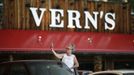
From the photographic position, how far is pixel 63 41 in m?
21.1

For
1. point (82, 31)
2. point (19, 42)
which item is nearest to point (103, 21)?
point (82, 31)

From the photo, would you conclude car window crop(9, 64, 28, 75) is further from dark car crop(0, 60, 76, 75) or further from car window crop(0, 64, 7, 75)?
car window crop(0, 64, 7, 75)

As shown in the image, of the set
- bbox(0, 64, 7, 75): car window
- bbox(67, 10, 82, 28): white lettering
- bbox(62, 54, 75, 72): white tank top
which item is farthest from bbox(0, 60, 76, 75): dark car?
bbox(67, 10, 82, 28): white lettering

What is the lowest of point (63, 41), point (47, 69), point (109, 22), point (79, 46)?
point (79, 46)

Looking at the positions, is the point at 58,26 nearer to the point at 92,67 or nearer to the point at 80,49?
the point at 80,49

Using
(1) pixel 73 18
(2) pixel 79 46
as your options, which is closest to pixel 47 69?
(2) pixel 79 46

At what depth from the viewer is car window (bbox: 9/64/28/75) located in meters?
13.0

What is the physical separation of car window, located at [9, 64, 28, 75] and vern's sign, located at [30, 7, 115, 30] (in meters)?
7.57

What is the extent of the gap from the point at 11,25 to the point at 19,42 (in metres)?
0.76

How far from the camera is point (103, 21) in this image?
73.4ft

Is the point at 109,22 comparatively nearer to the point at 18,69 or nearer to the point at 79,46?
the point at 79,46

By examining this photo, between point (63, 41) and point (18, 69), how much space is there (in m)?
7.93

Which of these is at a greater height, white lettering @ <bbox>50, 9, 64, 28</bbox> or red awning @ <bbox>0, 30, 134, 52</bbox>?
white lettering @ <bbox>50, 9, 64, 28</bbox>

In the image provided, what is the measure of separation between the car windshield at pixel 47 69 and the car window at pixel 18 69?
17 cm
